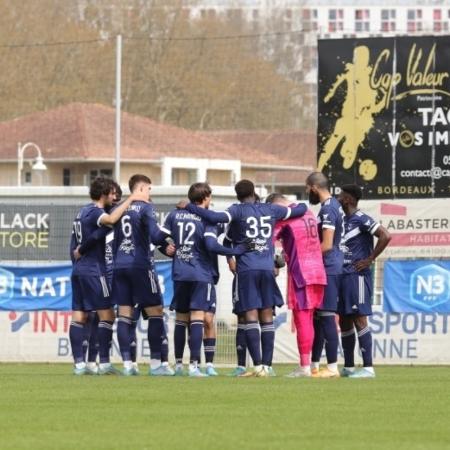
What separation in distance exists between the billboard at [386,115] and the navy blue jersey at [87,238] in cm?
962

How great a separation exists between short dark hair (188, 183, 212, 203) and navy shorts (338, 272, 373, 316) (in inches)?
67.4

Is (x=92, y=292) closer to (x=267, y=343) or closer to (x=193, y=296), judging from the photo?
(x=193, y=296)

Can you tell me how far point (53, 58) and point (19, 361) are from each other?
64.2 metres

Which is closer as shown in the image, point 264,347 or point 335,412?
point 335,412

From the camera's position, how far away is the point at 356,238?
1738cm

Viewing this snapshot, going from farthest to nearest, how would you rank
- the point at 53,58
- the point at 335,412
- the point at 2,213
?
the point at 53,58 → the point at 2,213 → the point at 335,412

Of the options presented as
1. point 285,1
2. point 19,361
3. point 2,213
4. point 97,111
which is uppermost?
point 285,1

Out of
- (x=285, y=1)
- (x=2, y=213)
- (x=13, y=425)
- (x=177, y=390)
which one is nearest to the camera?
(x=13, y=425)

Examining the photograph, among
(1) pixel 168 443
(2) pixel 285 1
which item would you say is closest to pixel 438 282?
(1) pixel 168 443

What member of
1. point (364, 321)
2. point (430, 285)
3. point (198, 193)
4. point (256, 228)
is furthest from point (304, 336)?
point (430, 285)

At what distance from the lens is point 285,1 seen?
430 ft

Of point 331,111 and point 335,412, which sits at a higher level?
point 331,111

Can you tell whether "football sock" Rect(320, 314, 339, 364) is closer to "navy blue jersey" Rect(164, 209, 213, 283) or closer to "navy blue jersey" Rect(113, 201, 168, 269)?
"navy blue jersey" Rect(164, 209, 213, 283)

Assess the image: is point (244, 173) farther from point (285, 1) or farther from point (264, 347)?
point (264, 347)
